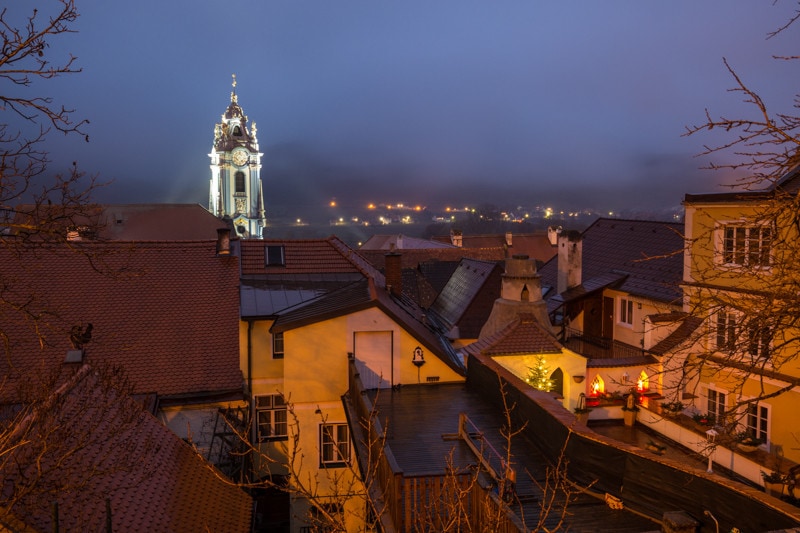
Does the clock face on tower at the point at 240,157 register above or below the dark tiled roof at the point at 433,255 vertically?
above

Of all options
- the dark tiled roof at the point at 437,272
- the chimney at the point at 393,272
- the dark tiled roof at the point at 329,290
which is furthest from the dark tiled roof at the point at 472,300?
the chimney at the point at 393,272

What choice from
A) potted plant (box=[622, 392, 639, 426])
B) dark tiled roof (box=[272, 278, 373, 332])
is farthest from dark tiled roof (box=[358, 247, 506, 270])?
potted plant (box=[622, 392, 639, 426])

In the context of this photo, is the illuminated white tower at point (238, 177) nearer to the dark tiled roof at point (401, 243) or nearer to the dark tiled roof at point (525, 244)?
the dark tiled roof at point (401, 243)

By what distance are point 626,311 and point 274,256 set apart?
50.4 ft

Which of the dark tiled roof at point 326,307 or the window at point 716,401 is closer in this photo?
the dark tiled roof at point 326,307

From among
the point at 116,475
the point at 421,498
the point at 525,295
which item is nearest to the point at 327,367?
the point at 525,295

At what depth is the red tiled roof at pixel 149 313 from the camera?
17562 mm

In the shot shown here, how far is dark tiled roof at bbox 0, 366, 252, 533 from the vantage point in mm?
8547

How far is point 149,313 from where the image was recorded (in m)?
19.2

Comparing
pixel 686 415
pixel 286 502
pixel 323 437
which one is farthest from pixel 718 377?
pixel 286 502

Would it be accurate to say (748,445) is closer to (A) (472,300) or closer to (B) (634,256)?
(A) (472,300)

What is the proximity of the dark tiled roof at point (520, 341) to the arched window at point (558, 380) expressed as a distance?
1.04 meters

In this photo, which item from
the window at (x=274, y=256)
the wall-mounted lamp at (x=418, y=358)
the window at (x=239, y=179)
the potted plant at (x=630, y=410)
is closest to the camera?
the wall-mounted lamp at (x=418, y=358)

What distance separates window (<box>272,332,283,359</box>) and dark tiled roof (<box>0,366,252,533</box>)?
19.7ft
